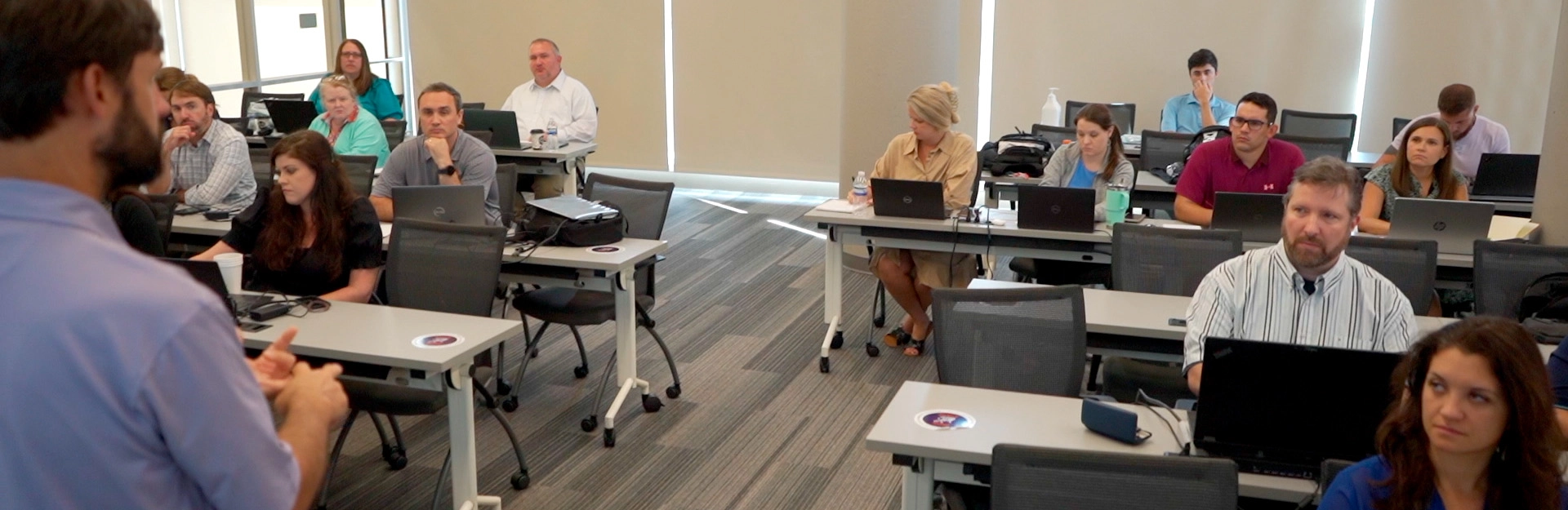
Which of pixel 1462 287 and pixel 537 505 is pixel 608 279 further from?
pixel 1462 287

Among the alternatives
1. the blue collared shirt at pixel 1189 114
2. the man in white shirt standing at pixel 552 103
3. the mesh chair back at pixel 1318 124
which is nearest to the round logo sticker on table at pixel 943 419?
the man in white shirt standing at pixel 552 103

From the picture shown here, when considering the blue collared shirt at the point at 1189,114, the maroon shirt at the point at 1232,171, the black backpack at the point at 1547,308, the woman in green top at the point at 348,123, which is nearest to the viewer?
the black backpack at the point at 1547,308

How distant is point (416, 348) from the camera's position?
363cm

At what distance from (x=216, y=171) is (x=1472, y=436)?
17.8 feet

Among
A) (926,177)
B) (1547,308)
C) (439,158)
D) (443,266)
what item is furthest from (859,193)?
(1547,308)

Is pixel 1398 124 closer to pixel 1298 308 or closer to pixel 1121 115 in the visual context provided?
pixel 1121 115

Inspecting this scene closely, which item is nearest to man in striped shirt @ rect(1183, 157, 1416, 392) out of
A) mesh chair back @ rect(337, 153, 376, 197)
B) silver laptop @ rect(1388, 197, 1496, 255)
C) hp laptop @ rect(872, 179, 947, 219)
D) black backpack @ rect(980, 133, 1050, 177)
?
silver laptop @ rect(1388, 197, 1496, 255)

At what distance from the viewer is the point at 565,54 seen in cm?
1106

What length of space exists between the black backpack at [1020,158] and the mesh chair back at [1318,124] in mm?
2035

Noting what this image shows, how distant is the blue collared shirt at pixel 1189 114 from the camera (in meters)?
8.84

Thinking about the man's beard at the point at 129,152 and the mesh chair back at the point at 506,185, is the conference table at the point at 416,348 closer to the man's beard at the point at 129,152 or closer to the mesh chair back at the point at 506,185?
the mesh chair back at the point at 506,185

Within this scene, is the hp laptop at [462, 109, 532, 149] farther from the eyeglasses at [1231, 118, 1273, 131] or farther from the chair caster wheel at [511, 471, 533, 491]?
the eyeglasses at [1231, 118, 1273, 131]

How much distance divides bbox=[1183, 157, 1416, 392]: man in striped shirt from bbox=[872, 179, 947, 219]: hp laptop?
2.23 meters

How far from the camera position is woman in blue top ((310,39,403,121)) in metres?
8.59
